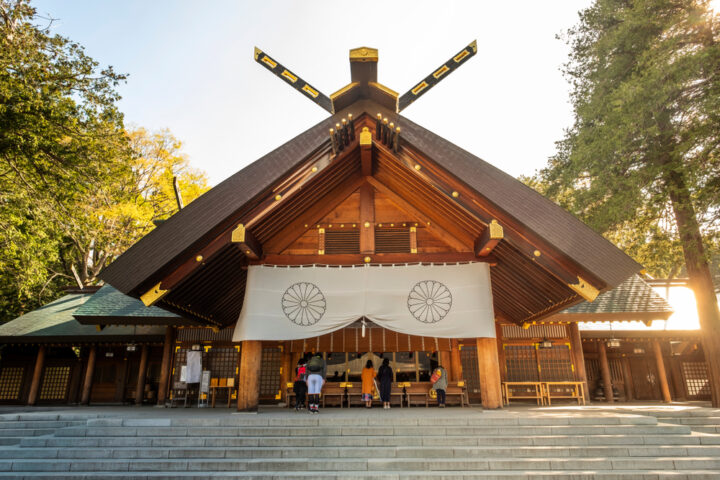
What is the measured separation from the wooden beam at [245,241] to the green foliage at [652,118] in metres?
9.31

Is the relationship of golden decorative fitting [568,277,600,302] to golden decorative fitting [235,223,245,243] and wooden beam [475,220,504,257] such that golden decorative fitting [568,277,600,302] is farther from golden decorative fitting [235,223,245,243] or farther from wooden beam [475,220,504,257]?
golden decorative fitting [235,223,245,243]

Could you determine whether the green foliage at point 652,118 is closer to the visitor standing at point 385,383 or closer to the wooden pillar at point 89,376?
the visitor standing at point 385,383

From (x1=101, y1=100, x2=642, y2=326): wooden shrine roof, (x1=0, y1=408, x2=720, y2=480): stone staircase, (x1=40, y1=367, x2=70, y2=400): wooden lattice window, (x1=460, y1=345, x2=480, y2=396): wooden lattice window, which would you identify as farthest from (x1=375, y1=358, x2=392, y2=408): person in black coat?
(x1=40, y1=367, x2=70, y2=400): wooden lattice window

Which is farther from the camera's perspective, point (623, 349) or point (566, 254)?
point (623, 349)

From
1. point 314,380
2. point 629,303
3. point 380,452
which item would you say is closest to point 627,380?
point 629,303

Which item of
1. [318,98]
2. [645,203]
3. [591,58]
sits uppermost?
[591,58]

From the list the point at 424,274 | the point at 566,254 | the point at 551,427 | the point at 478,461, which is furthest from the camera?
the point at 424,274

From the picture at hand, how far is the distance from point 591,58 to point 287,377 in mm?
14066

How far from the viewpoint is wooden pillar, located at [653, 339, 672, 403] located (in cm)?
1426

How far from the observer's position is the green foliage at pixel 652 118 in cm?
1045

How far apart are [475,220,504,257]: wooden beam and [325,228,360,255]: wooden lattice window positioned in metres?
2.66

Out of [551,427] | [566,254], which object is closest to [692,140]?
[566,254]

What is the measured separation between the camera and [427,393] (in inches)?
471

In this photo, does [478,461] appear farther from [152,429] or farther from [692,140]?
[692,140]
